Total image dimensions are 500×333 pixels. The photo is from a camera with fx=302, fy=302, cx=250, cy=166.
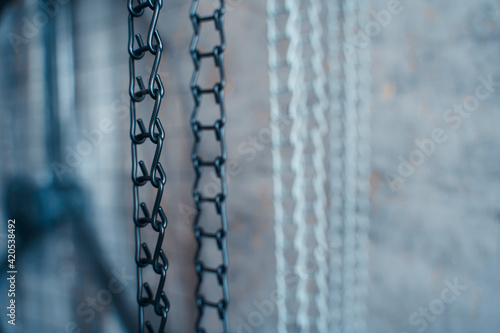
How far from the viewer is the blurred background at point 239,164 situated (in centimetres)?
99

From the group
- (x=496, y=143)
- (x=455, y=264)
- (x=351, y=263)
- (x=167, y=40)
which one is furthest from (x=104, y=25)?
(x=455, y=264)

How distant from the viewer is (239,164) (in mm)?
1319

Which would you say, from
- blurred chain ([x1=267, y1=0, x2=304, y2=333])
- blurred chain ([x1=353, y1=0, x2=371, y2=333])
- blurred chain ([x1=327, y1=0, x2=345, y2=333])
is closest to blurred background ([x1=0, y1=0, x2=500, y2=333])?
blurred chain ([x1=353, y1=0, x2=371, y2=333])

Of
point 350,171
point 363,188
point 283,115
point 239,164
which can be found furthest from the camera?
point 239,164

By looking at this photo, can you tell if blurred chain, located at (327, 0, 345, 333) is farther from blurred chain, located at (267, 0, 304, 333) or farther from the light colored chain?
blurred chain, located at (267, 0, 304, 333)

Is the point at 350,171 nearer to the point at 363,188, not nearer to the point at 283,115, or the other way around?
the point at 363,188

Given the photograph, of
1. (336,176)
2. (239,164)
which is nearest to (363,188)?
(336,176)

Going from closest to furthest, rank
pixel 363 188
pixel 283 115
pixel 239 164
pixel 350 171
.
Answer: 1. pixel 283 115
2. pixel 350 171
3. pixel 363 188
4. pixel 239 164

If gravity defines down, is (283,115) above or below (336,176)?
above

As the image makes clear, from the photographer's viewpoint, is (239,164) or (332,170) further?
(239,164)

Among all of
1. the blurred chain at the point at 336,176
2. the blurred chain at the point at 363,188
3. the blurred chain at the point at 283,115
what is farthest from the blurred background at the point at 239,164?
the blurred chain at the point at 283,115

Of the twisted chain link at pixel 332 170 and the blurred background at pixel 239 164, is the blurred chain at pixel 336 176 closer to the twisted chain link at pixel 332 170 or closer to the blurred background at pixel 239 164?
the twisted chain link at pixel 332 170

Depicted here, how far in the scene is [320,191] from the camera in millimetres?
809

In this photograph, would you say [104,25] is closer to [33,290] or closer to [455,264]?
[33,290]
